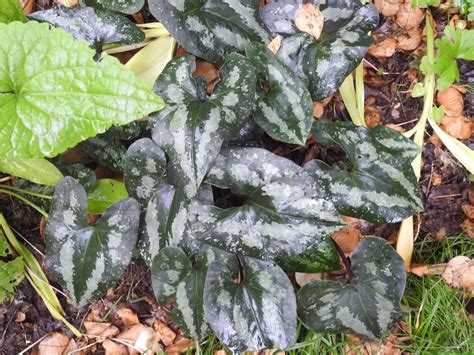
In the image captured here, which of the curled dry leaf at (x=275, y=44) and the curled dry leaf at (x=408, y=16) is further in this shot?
the curled dry leaf at (x=408, y=16)

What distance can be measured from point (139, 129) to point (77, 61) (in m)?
0.32

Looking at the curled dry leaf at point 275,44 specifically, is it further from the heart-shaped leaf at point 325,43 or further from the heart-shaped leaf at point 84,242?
the heart-shaped leaf at point 84,242

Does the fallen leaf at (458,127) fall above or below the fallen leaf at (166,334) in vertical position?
above

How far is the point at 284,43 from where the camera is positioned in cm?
164

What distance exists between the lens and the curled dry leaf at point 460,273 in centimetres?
177

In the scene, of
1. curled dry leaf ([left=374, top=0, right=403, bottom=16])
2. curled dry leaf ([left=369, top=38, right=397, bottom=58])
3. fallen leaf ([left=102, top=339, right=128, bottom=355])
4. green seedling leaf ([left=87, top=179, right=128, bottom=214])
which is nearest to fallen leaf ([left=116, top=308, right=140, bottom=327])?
fallen leaf ([left=102, top=339, right=128, bottom=355])

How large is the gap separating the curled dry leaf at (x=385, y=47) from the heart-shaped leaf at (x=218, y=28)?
427 mm

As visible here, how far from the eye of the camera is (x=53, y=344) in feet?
6.11

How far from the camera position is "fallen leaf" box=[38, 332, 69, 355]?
186 centimetres

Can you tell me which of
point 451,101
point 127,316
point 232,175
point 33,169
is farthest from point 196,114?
point 451,101

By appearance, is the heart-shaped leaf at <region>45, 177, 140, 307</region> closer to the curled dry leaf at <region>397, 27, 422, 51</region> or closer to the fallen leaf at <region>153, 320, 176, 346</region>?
the fallen leaf at <region>153, 320, 176, 346</region>

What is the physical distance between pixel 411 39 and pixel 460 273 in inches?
32.0

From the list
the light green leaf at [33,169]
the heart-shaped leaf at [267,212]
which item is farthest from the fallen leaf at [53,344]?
the heart-shaped leaf at [267,212]

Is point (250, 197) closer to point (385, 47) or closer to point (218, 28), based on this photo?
point (218, 28)
